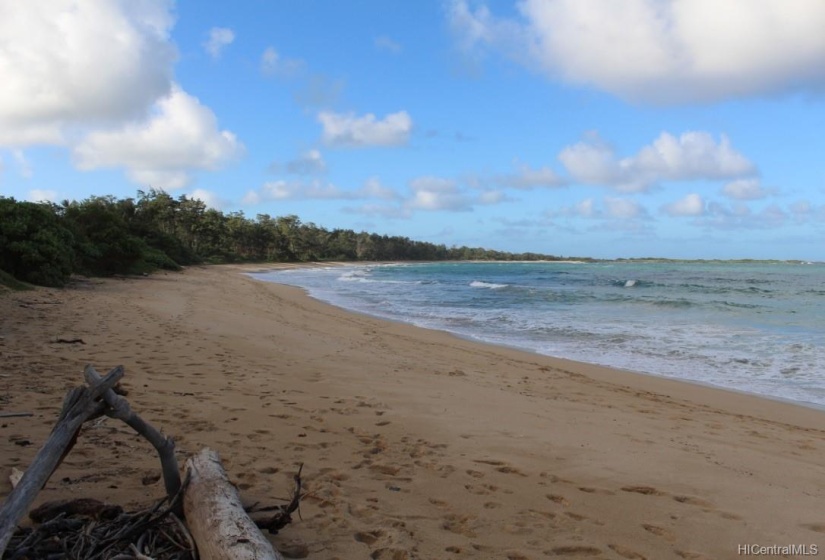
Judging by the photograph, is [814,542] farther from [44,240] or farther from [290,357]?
[44,240]


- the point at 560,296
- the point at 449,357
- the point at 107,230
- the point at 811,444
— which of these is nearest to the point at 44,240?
the point at 107,230

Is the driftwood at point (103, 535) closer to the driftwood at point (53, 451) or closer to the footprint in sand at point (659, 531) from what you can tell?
the driftwood at point (53, 451)

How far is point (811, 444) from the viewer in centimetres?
569

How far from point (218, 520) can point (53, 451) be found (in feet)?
2.64

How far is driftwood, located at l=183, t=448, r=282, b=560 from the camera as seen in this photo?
236cm

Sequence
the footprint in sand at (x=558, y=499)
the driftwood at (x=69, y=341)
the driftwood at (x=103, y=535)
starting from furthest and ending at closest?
the driftwood at (x=69, y=341), the footprint in sand at (x=558, y=499), the driftwood at (x=103, y=535)

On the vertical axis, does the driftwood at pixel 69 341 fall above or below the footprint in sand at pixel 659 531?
above

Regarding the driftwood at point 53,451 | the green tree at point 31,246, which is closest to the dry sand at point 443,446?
the driftwood at point 53,451

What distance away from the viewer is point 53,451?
2.46 metres

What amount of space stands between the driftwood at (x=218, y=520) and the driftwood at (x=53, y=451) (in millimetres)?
653

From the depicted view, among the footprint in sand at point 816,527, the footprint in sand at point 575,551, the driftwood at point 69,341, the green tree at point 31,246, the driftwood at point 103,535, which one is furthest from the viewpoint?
the green tree at point 31,246

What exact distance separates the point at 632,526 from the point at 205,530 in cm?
257

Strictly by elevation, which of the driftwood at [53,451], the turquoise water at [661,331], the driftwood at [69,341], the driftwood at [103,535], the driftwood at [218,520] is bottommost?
the turquoise water at [661,331]

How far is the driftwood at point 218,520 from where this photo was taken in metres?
2.36
